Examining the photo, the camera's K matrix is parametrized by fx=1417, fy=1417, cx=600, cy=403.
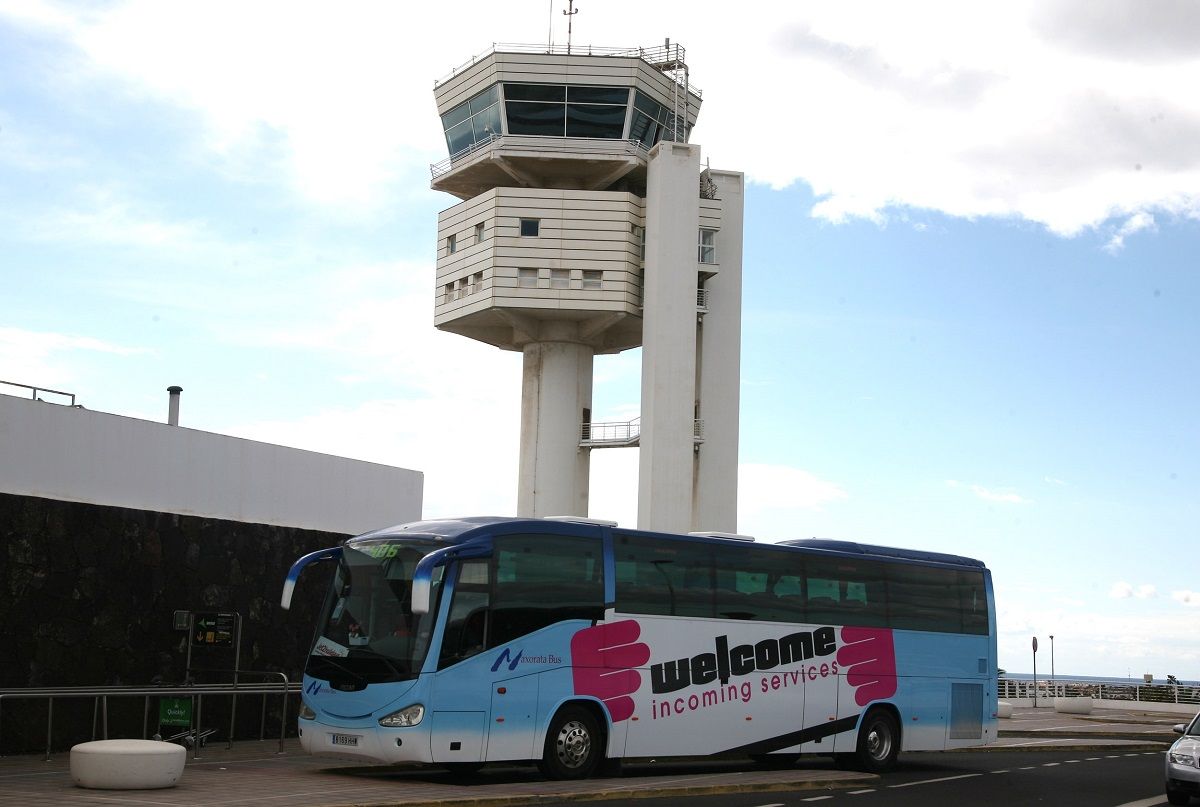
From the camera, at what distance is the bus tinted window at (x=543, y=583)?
17.5 m

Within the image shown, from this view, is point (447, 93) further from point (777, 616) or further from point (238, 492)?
point (777, 616)

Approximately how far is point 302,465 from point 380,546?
27.9ft

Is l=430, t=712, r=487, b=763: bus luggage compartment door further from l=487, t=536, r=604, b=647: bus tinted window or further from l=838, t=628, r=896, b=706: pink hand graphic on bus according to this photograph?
l=838, t=628, r=896, b=706: pink hand graphic on bus

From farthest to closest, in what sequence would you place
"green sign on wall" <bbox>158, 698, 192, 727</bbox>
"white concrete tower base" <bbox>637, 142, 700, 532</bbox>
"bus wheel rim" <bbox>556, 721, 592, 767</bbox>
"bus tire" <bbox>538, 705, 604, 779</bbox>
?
"white concrete tower base" <bbox>637, 142, 700, 532</bbox> < "green sign on wall" <bbox>158, 698, 192, 727</bbox> < "bus wheel rim" <bbox>556, 721, 592, 767</bbox> < "bus tire" <bbox>538, 705, 604, 779</bbox>

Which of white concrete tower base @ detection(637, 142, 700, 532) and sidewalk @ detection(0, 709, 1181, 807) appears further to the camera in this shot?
white concrete tower base @ detection(637, 142, 700, 532)

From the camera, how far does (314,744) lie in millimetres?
17516

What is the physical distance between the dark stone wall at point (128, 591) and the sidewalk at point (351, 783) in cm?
156

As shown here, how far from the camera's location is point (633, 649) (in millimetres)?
18938

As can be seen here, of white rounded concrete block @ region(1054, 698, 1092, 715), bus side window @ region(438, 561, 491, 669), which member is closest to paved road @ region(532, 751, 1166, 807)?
bus side window @ region(438, 561, 491, 669)

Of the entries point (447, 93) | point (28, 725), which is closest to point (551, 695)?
point (28, 725)

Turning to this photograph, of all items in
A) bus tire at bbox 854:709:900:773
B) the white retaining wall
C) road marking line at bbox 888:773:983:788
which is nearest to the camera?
road marking line at bbox 888:773:983:788

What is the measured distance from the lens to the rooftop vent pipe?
81.9 feet

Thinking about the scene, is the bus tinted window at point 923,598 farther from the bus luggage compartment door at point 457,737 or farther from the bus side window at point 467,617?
the bus luggage compartment door at point 457,737

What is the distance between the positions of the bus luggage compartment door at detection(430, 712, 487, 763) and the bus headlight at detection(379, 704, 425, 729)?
0.18m
